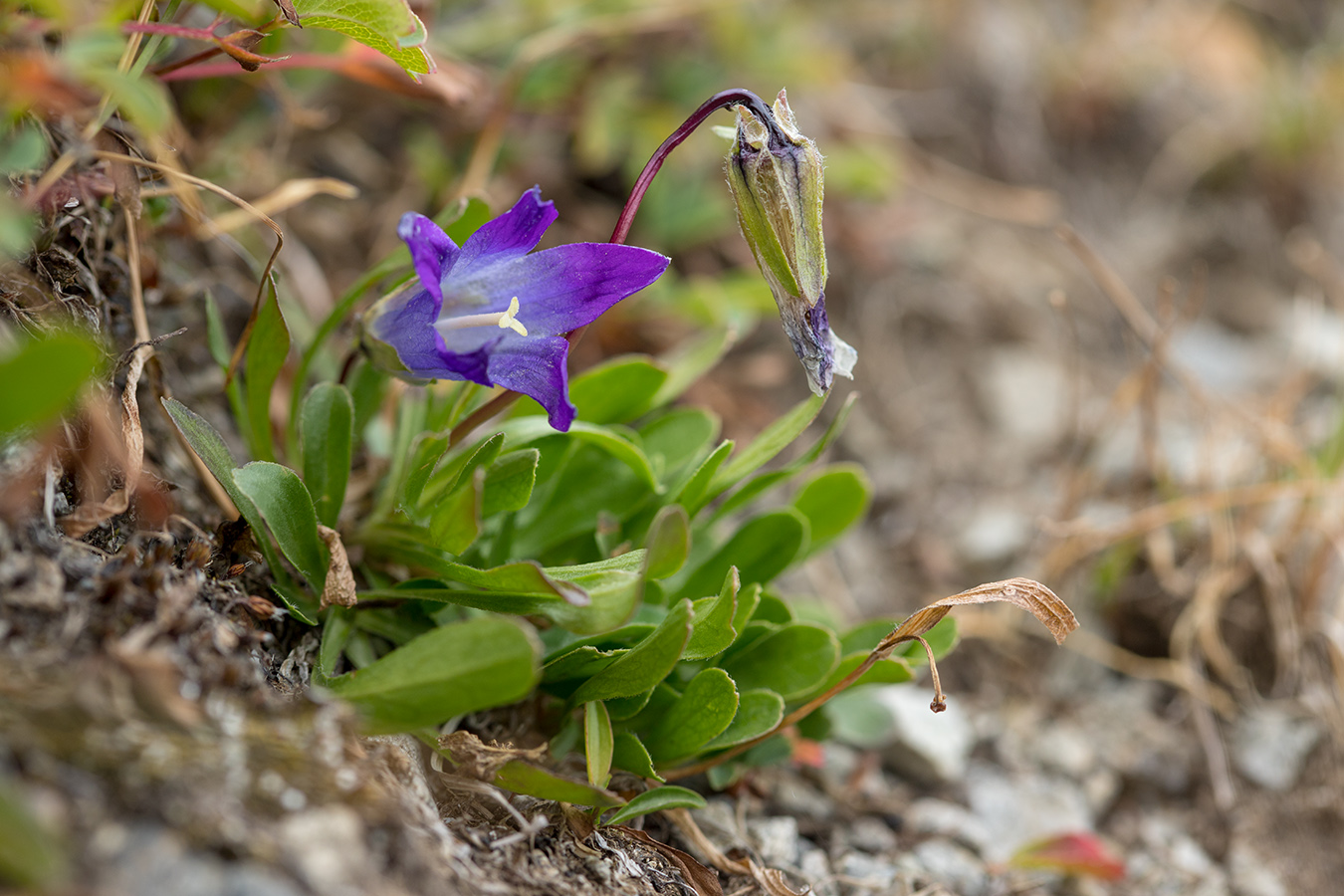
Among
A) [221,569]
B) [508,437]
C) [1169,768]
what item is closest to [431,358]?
[508,437]

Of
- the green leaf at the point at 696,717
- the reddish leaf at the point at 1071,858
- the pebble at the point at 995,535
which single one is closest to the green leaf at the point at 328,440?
the green leaf at the point at 696,717

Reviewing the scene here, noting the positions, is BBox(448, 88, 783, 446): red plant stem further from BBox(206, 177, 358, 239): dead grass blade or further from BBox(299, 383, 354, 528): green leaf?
BBox(206, 177, 358, 239): dead grass blade

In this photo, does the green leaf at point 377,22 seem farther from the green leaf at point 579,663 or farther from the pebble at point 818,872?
the pebble at point 818,872

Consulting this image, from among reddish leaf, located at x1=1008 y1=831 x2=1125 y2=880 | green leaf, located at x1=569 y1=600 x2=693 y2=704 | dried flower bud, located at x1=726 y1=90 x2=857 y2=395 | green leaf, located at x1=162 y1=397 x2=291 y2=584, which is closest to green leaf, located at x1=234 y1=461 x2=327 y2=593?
green leaf, located at x1=162 y1=397 x2=291 y2=584

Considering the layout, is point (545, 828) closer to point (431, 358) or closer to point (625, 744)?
point (625, 744)

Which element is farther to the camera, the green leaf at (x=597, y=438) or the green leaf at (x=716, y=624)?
A: the green leaf at (x=597, y=438)

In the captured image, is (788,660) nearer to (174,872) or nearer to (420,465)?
(420,465)
